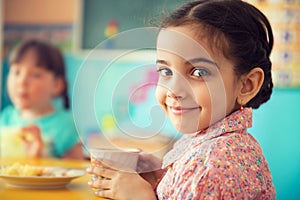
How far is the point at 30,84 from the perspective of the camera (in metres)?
2.37

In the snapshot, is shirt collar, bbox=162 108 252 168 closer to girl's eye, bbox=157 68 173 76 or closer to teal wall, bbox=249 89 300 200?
girl's eye, bbox=157 68 173 76

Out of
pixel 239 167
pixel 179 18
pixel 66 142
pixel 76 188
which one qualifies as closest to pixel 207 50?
pixel 179 18

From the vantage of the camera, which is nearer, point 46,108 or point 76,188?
point 76,188

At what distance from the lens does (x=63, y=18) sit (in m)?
3.95

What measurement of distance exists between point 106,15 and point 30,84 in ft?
5.10

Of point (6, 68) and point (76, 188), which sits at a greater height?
point (76, 188)

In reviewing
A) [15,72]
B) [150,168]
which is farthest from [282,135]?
[150,168]

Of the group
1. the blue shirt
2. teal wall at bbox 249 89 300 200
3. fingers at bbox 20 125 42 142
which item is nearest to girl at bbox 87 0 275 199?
fingers at bbox 20 125 42 142

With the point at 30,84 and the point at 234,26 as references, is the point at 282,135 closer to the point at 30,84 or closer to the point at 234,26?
the point at 30,84

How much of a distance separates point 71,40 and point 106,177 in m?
3.00

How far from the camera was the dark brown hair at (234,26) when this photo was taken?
1005 millimetres

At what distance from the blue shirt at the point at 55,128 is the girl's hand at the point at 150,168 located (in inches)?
44.2

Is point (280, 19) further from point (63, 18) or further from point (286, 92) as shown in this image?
point (63, 18)

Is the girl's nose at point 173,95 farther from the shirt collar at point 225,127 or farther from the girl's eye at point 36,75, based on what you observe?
the girl's eye at point 36,75
